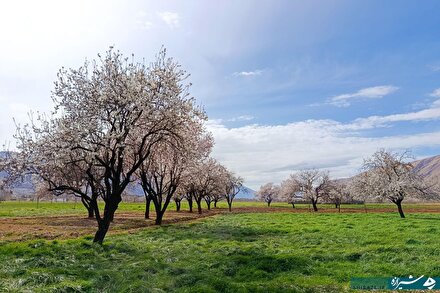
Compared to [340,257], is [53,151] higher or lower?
higher

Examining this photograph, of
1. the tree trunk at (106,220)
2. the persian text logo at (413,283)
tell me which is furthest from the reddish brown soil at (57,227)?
the persian text logo at (413,283)

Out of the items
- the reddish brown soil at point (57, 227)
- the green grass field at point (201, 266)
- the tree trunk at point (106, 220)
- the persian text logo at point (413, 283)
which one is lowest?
the persian text logo at point (413, 283)

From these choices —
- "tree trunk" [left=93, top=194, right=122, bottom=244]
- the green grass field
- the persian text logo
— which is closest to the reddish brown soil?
"tree trunk" [left=93, top=194, right=122, bottom=244]

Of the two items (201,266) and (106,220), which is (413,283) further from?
(106,220)

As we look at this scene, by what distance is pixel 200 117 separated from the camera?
2831 centimetres

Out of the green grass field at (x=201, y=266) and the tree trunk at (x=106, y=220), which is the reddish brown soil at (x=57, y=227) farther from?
the green grass field at (x=201, y=266)

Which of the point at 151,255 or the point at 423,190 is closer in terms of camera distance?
the point at 151,255

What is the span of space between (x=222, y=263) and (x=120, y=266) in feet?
16.4

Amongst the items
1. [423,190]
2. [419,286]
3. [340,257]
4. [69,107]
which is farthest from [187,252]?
[423,190]

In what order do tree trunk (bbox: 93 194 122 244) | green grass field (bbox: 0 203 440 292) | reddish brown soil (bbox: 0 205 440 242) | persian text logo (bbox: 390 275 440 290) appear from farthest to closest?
reddish brown soil (bbox: 0 205 440 242)
tree trunk (bbox: 93 194 122 244)
persian text logo (bbox: 390 275 440 290)
green grass field (bbox: 0 203 440 292)

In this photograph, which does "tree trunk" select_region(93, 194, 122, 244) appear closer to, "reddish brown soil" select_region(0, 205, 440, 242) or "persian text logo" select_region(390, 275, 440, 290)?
"reddish brown soil" select_region(0, 205, 440, 242)

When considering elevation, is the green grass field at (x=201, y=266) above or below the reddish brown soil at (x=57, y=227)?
below

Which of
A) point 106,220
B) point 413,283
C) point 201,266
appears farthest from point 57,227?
point 413,283

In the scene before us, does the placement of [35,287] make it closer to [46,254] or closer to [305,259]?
[46,254]
